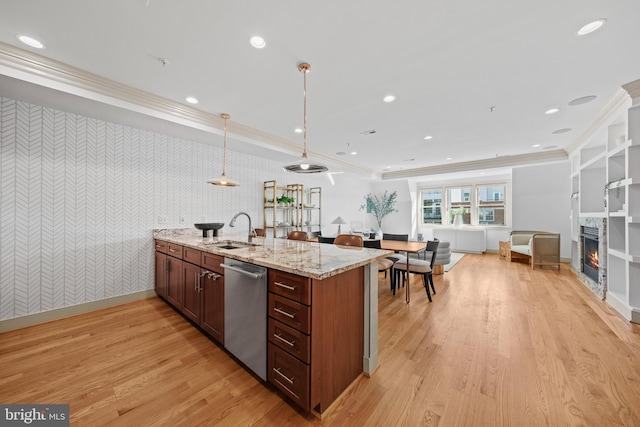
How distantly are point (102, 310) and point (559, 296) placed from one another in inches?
246

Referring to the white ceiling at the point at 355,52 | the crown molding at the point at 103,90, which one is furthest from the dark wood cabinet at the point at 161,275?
the white ceiling at the point at 355,52

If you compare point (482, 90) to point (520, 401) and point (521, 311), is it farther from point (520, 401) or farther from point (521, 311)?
point (520, 401)

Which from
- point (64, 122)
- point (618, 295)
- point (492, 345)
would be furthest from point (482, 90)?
point (64, 122)

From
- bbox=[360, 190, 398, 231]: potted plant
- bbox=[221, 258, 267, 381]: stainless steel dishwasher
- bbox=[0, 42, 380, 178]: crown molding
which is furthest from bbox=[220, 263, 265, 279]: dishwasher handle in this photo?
bbox=[360, 190, 398, 231]: potted plant

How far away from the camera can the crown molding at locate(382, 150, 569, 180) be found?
527cm

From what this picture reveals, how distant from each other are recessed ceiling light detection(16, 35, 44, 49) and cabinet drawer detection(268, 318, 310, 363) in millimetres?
2898

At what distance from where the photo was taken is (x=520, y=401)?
1.52 metres

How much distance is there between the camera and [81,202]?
2883 millimetres

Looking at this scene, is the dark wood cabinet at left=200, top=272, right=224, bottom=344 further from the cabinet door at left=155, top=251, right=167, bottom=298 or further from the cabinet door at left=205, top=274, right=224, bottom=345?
the cabinet door at left=155, top=251, right=167, bottom=298

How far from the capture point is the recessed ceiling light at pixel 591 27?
5.63 ft

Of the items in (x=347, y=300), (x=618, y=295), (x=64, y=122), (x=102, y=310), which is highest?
(x=64, y=122)

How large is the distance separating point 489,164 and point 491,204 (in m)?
2.17

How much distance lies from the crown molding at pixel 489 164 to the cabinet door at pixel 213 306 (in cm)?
650

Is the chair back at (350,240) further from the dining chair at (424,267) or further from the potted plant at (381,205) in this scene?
the potted plant at (381,205)
